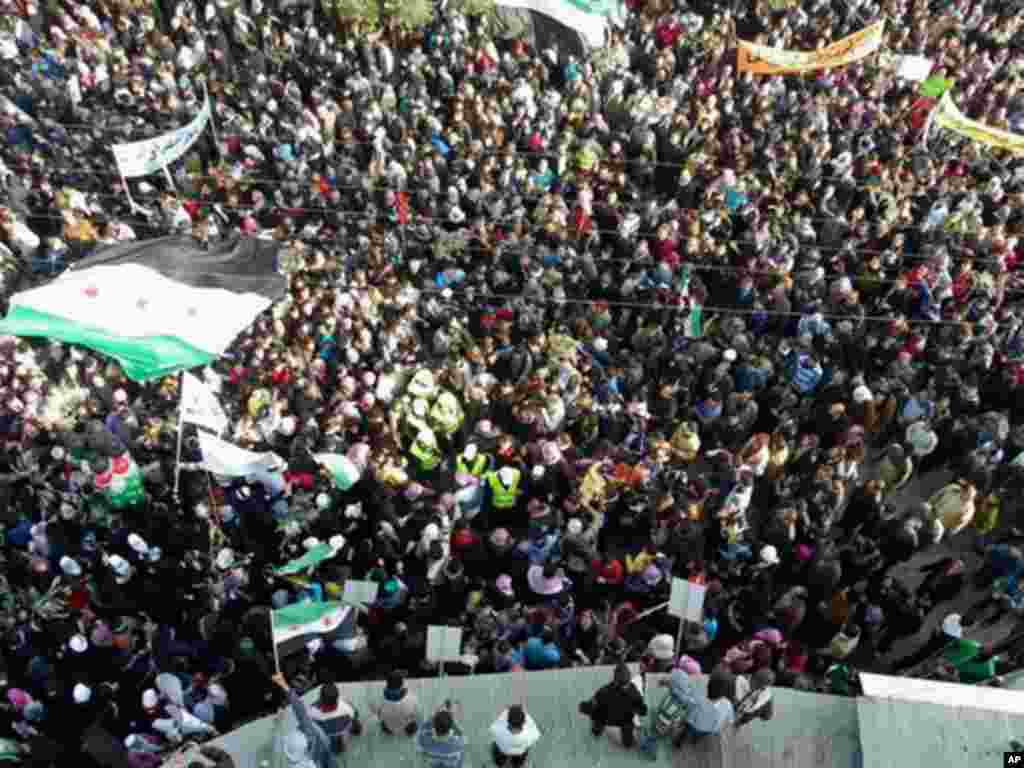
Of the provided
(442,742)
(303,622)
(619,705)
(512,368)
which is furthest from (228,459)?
(619,705)

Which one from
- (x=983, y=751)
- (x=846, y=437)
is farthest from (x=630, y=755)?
(x=846, y=437)

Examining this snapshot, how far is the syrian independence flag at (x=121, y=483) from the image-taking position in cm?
1018

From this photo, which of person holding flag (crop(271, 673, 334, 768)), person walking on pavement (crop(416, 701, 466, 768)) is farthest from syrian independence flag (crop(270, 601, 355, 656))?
person walking on pavement (crop(416, 701, 466, 768))

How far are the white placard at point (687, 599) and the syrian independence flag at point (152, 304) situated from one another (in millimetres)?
5388

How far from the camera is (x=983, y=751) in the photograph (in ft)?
23.0

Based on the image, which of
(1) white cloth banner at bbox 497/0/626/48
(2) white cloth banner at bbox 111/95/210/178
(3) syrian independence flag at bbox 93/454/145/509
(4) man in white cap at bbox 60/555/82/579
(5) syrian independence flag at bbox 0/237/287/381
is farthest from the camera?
(1) white cloth banner at bbox 497/0/626/48

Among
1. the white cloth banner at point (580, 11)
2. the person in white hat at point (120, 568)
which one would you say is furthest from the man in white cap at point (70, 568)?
the white cloth banner at point (580, 11)

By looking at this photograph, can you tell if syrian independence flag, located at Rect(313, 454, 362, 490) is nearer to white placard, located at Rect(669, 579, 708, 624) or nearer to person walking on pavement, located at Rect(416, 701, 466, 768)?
person walking on pavement, located at Rect(416, 701, 466, 768)

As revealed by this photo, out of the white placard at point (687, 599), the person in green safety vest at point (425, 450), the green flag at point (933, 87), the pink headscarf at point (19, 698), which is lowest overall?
the pink headscarf at point (19, 698)

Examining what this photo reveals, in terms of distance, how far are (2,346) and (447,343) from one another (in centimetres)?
627

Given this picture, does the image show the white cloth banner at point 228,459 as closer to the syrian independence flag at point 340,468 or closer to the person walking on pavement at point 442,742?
the syrian independence flag at point 340,468

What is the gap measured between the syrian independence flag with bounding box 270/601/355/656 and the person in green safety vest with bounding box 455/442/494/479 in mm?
2718

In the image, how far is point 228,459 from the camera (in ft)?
30.9

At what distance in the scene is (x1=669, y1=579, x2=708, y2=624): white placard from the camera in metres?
8.23
